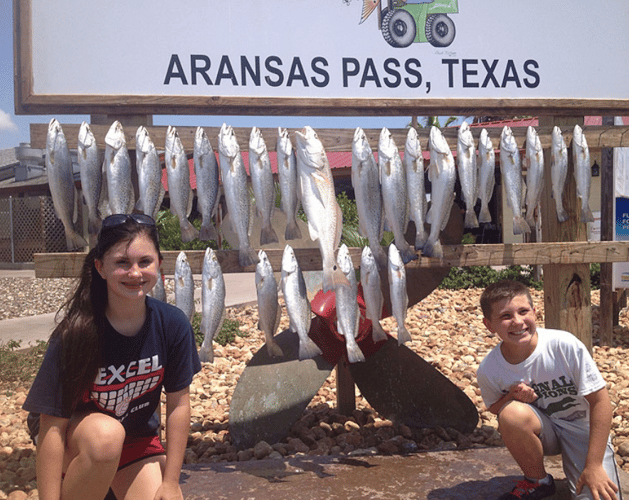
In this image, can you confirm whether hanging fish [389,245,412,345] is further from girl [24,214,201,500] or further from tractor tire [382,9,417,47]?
tractor tire [382,9,417,47]

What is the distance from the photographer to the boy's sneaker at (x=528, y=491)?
8.81ft

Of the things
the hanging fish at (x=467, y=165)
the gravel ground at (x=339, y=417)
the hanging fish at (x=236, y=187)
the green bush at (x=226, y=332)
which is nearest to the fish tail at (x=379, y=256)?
the hanging fish at (x=467, y=165)

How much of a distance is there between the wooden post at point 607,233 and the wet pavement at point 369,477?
409cm

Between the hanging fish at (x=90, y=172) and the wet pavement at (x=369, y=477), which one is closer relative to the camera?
the wet pavement at (x=369, y=477)

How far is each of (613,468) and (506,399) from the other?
51 cm

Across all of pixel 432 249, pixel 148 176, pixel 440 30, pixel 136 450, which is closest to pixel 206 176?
pixel 148 176

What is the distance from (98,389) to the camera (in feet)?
7.64

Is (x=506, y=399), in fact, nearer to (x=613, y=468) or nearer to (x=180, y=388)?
(x=613, y=468)

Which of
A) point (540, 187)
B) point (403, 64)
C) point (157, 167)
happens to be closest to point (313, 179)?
point (157, 167)

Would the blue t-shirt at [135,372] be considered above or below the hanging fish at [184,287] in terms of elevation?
below

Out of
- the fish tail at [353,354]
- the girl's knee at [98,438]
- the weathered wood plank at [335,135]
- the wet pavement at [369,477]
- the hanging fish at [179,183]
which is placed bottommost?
the wet pavement at [369,477]

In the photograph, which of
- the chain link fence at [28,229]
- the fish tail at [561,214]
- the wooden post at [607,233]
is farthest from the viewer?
the chain link fence at [28,229]

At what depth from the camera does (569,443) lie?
2.77m

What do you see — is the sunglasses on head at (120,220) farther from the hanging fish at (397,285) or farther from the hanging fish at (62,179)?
the hanging fish at (397,285)
